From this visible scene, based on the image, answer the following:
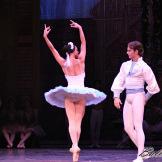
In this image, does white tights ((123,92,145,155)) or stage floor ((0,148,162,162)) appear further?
stage floor ((0,148,162,162))

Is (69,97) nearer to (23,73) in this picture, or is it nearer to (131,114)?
(131,114)

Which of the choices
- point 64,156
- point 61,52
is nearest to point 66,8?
point 61,52

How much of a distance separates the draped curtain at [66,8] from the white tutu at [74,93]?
5.83 m

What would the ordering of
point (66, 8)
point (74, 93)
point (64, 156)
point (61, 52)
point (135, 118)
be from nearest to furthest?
point (135, 118) → point (74, 93) → point (64, 156) → point (61, 52) → point (66, 8)

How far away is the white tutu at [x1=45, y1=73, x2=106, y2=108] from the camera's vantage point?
1135cm

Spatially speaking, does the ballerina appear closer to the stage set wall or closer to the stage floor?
the stage floor

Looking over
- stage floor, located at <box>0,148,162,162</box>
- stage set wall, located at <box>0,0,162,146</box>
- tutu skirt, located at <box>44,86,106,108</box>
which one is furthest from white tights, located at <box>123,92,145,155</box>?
stage set wall, located at <box>0,0,162,146</box>

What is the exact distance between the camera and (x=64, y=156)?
13.4 metres

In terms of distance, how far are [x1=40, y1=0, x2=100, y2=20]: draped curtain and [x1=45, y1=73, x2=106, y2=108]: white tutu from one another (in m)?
5.83

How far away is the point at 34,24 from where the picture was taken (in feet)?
57.4

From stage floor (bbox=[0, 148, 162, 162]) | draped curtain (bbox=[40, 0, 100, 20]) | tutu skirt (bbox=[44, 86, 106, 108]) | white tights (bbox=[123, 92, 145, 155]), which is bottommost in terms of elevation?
stage floor (bbox=[0, 148, 162, 162])

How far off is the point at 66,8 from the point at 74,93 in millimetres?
6541

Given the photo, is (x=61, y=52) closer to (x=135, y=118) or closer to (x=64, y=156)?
(x=64, y=156)

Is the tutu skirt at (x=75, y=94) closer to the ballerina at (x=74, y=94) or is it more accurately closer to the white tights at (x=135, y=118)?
the ballerina at (x=74, y=94)
